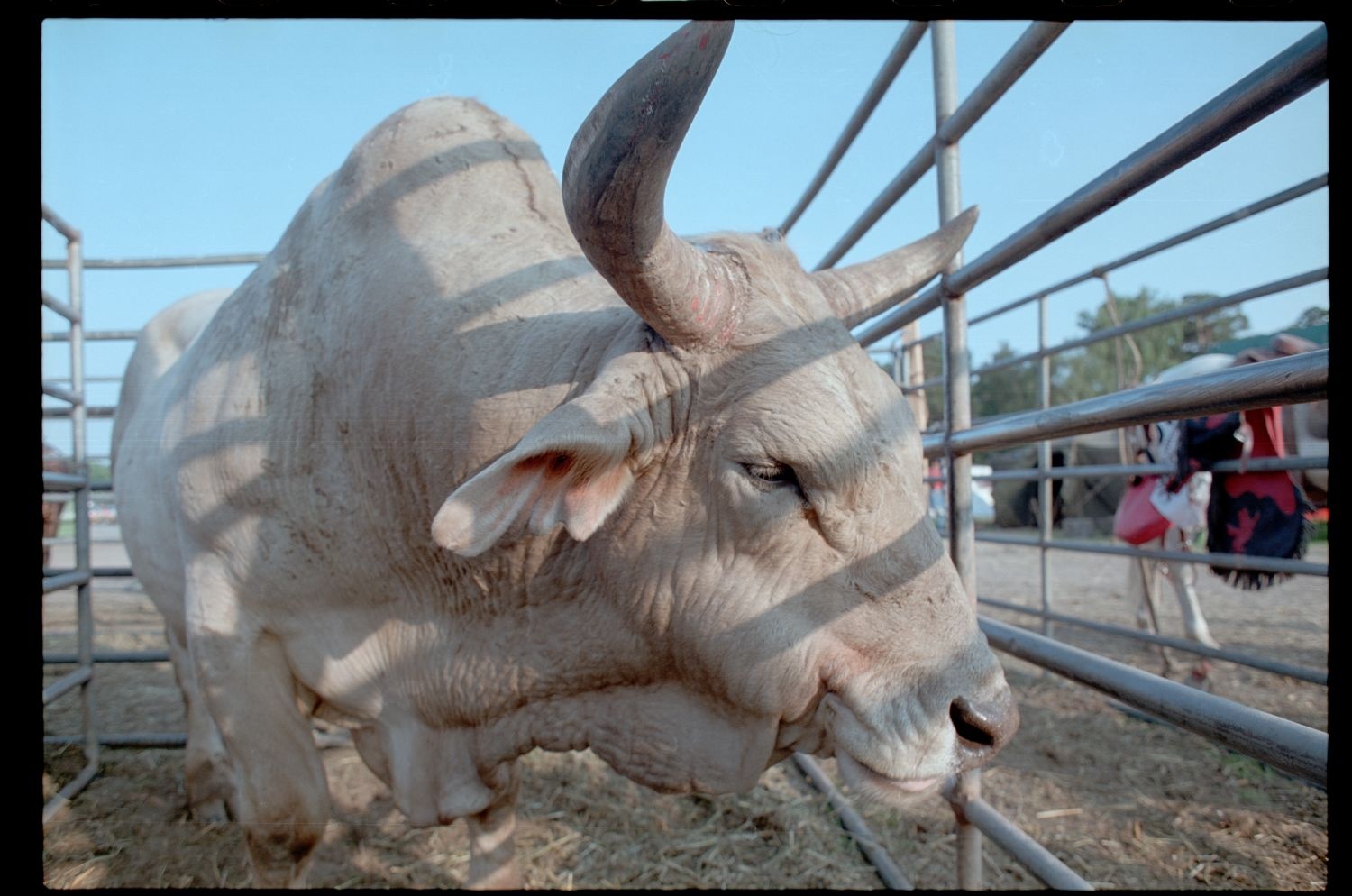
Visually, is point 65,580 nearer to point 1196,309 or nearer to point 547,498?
point 547,498

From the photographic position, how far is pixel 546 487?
159 centimetres

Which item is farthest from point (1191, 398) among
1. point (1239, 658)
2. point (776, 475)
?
point (1239, 658)

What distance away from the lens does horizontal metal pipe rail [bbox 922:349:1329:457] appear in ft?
3.53

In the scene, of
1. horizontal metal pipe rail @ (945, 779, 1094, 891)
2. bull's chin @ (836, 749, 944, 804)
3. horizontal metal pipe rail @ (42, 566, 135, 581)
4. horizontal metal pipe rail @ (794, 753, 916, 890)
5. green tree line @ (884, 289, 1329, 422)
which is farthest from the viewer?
green tree line @ (884, 289, 1329, 422)

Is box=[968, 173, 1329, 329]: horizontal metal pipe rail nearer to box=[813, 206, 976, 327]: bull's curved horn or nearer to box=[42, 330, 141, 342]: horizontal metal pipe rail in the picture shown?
box=[813, 206, 976, 327]: bull's curved horn

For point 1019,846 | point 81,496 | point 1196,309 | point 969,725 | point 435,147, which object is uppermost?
point 435,147

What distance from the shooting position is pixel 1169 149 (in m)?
1.34

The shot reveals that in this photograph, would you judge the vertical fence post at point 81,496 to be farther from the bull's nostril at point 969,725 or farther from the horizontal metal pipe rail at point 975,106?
the bull's nostril at point 969,725

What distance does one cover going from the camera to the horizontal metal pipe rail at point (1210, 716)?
1.08m

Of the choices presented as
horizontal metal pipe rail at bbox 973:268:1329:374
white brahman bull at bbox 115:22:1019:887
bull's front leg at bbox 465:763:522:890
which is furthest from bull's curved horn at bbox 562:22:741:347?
horizontal metal pipe rail at bbox 973:268:1329:374

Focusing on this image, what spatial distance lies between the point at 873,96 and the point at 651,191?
6.04 feet

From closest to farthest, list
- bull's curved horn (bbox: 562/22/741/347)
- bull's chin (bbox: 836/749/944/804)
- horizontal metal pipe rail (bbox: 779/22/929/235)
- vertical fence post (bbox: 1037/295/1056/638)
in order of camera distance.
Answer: bull's curved horn (bbox: 562/22/741/347)
bull's chin (bbox: 836/749/944/804)
horizontal metal pipe rail (bbox: 779/22/929/235)
vertical fence post (bbox: 1037/295/1056/638)

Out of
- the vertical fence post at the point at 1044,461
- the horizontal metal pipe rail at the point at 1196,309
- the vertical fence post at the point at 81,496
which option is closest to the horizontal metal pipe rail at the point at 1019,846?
the horizontal metal pipe rail at the point at 1196,309

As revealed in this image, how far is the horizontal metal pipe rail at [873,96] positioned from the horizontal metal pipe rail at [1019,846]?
155 centimetres
